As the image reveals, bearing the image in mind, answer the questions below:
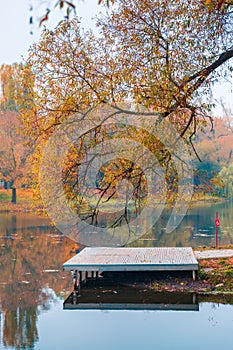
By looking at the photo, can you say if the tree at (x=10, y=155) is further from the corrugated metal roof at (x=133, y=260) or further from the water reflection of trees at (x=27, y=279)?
the corrugated metal roof at (x=133, y=260)

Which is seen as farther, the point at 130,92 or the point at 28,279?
the point at 28,279

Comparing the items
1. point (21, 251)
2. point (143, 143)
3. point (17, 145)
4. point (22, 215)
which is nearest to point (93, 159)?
point (143, 143)

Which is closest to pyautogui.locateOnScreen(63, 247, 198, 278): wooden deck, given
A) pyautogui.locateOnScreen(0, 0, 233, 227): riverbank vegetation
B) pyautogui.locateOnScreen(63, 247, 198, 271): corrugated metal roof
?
pyautogui.locateOnScreen(63, 247, 198, 271): corrugated metal roof

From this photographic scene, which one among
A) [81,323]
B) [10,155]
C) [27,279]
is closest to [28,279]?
[27,279]

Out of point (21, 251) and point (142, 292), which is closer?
point (142, 292)

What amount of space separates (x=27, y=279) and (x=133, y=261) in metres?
2.73

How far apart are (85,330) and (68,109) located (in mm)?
3453

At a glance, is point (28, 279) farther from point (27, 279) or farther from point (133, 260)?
point (133, 260)

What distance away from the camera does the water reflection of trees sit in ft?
28.3

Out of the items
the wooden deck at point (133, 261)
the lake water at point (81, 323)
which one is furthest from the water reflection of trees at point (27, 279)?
the wooden deck at point (133, 261)

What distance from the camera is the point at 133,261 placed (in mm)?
11000

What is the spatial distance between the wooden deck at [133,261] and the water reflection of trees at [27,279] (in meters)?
0.63

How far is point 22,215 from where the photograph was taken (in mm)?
30000

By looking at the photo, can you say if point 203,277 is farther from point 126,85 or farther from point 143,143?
point 126,85
